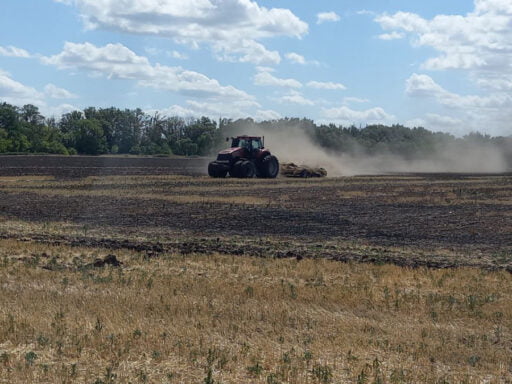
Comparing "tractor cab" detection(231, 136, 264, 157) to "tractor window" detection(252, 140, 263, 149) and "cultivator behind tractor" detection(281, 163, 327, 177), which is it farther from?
"cultivator behind tractor" detection(281, 163, 327, 177)

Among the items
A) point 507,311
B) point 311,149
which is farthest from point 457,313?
point 311,149

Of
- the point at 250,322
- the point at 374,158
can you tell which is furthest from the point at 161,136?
the point at 250,322

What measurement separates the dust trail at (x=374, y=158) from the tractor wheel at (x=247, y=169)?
12.9 m

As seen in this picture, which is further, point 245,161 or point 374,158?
point 374,158

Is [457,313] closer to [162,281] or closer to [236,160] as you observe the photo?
[162,281]

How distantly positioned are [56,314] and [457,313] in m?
6.49

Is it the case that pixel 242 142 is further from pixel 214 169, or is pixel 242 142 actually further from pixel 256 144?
pixel 214 169

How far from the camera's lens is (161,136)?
15962cm

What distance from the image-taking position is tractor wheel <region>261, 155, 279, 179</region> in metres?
48.4

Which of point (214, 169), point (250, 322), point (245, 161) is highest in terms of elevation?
point (245, 161)

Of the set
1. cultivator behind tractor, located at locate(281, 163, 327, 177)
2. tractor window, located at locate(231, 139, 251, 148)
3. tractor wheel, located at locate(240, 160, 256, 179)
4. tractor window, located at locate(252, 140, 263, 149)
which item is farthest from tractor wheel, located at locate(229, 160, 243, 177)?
cultivator behind tractor, located at locate(281, 163, 327, 177)

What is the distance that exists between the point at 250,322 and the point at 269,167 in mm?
37771

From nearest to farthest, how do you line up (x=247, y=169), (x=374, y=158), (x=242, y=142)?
1. (x=247, y=169)
2. (x=242, y=142)
3. (x=374, y=158)

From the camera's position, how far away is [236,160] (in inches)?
1887
